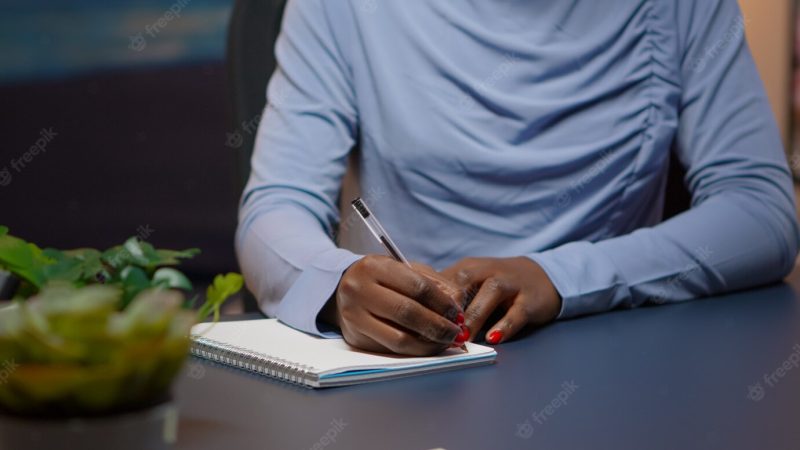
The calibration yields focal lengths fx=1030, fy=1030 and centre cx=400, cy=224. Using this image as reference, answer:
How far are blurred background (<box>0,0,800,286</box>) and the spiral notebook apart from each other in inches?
104

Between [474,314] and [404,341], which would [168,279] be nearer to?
[404,341]

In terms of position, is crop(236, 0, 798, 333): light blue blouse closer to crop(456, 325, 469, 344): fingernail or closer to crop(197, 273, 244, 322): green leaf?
crop(456, 325, 469, 344): fingernail

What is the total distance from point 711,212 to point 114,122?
2723 mm

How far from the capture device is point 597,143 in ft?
4.40

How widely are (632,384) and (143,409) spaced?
0.46 metres

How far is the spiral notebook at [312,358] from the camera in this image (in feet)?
2.62

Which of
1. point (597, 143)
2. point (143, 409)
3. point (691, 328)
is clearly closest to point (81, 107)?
point (597, 143)

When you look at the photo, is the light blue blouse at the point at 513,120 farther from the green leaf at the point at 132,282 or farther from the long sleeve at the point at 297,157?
the green leaf at the point at 132,282

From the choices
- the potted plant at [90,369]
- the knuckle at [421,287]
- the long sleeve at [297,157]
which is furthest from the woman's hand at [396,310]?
the potted plant at [90,369]

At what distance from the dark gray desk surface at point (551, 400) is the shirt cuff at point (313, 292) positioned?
14cm

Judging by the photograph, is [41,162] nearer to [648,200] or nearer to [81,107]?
[81,107]

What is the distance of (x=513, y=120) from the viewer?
4.44 ft

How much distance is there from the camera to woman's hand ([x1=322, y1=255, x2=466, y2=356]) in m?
0.85

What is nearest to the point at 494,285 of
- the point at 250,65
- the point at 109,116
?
the point at 250,65
